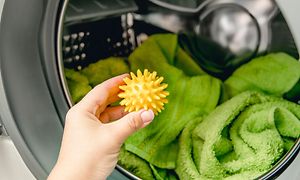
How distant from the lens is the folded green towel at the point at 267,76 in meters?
0.98

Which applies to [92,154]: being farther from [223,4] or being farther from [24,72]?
[223,4]

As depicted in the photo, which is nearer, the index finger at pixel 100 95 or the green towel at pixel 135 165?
the index finger at pixel 100 95

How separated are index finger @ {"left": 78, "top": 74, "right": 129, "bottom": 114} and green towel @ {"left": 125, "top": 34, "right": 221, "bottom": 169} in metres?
0.17

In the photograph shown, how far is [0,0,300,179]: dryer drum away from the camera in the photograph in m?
0.92

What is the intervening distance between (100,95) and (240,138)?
0.89 feet

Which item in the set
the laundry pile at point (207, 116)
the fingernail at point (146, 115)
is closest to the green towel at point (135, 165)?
the laundry pile at point (207, 116)

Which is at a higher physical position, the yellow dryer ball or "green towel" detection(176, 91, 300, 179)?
the yellow dryer ball

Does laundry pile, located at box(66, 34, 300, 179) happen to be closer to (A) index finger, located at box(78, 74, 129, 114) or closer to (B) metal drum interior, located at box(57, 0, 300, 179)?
(B) metal drum interior, located at box(57, 0, 300, 179)

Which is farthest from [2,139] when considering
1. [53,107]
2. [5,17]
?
[5,17]

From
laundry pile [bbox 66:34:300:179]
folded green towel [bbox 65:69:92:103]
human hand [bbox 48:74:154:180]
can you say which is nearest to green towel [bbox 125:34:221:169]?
laundry pile [bbox 66:34:300:179]

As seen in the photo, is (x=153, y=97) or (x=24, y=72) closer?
(x=153, y=97)

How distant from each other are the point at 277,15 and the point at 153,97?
1.14 ft

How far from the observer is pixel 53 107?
992 mm

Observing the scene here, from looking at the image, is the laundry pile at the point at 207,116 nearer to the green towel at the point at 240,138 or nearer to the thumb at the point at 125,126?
the green towel at the point at 240,138
